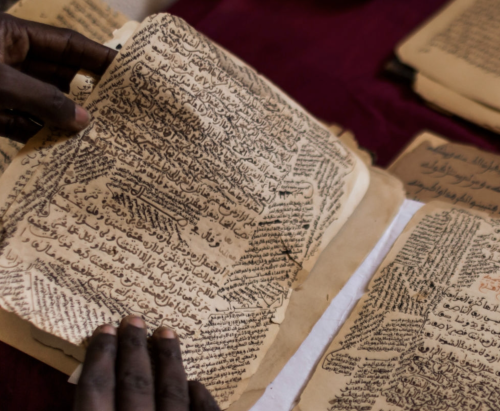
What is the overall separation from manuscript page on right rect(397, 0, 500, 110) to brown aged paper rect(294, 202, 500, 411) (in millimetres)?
331

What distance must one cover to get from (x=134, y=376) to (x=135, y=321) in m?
0.06

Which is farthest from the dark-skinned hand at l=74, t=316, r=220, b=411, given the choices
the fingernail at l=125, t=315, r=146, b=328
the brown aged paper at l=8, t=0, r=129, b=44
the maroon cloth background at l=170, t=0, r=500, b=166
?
the maroon cloth background at l=170, t=0, r=500, b=166

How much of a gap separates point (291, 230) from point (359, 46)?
1.86 feet

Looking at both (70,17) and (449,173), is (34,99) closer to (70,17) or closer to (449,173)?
(70,17)

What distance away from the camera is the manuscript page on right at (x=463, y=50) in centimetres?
81

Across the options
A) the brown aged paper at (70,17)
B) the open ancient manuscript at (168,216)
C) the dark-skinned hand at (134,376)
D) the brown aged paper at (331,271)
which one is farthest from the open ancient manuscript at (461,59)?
the dark-skinned hand at (134,376)

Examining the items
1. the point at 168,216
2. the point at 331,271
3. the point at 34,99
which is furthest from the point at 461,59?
the point at 34,99

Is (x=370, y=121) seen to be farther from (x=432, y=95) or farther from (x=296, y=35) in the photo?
(x=296, y=35)

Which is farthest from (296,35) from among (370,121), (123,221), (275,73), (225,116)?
(123,221)

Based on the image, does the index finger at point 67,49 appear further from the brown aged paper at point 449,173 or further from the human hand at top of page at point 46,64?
the brown aged paper at point 449,173

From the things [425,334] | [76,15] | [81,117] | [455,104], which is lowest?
[425,334]

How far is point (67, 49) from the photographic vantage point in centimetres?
51

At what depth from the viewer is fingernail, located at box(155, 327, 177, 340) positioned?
483 millimetres

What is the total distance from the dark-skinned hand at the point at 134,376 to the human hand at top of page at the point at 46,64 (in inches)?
9.9
